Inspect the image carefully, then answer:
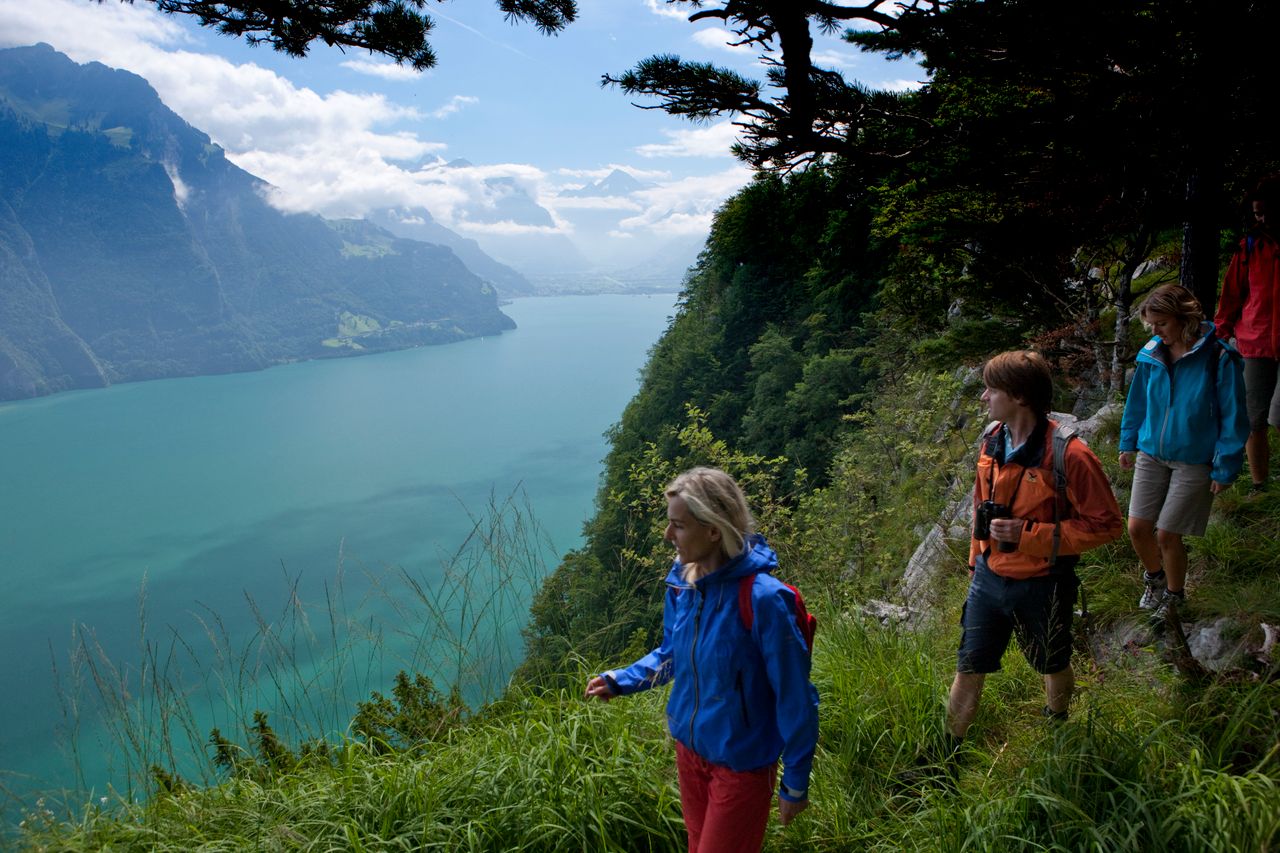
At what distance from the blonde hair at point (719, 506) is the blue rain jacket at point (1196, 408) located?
180 centimetres

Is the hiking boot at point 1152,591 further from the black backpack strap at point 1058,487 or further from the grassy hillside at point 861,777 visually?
the black backpack strap at point 1058,487

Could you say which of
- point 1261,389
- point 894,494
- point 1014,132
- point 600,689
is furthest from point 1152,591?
point 894,494

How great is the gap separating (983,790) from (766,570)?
0.86 m

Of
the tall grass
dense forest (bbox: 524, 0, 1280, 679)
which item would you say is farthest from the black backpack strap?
the tall grass

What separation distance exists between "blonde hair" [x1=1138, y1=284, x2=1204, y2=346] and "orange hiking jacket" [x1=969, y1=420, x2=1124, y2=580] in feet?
2.81

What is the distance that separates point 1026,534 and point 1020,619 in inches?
10.6

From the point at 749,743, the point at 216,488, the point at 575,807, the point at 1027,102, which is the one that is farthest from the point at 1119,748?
the point at 216,488

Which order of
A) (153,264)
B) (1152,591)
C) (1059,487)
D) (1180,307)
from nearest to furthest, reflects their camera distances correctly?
(1059,487), (1180,307), (1152,591), (153,264)

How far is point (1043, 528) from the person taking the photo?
1.87m

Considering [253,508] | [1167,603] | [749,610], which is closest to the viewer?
[749,610]

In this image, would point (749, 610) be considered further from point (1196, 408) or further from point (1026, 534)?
point (1196, 408)

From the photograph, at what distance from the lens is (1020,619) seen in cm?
199

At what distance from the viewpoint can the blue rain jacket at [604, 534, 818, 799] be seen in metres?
1.44

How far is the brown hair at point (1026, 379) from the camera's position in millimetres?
1877
